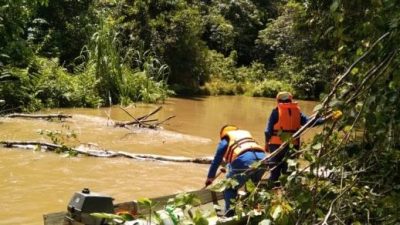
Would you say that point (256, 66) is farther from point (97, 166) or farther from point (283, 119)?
point (283, 119)

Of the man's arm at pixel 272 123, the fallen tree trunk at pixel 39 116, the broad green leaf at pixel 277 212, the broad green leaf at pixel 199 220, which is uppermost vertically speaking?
the man's arm at pixel 272 123

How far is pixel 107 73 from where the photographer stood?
17.8 m

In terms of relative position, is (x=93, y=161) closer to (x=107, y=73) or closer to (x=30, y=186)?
(x=30, y=186)

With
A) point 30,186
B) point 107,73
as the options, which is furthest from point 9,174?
point 107,73

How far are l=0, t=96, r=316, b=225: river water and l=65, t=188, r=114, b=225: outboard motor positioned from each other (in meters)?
2.44

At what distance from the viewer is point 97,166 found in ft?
32.0

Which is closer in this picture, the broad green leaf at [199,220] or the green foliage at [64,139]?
the broad green leaf at [199,220]

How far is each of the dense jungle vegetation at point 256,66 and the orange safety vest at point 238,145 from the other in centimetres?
103

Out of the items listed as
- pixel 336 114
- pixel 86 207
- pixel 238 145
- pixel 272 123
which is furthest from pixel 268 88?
pixel 336 114

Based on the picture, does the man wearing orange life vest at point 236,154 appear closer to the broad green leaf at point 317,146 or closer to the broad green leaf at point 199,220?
the broad green leaf at point 199,220

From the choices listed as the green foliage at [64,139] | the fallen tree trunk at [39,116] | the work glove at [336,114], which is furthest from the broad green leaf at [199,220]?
the fallen tree trunk at [39,116]

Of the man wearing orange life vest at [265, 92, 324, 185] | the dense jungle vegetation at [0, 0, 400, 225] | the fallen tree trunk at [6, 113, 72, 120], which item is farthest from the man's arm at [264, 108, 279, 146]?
the fallen tree trunk at [6, 113, 72, 120]

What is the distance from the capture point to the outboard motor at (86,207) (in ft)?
14.6

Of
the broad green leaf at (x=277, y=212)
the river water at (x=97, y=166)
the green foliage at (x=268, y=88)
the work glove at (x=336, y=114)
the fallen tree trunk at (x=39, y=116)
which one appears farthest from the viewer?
the green foliage at (x=268, y=88)
